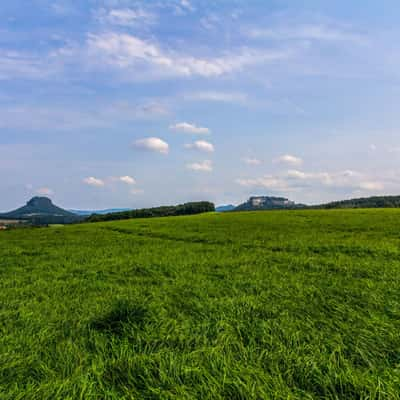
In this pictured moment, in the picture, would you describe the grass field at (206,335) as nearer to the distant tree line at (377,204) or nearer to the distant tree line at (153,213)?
the distant tree line at (153,213)

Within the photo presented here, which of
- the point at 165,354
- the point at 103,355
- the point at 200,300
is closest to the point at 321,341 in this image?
the point at 165,354

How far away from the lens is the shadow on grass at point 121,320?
434 cm

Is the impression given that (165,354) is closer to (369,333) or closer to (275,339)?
(275,339)

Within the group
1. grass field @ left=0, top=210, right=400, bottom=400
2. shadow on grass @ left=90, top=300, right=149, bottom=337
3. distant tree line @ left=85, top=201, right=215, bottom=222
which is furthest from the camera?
distant tree line @ left=85, top=201, right=215, bottom=222

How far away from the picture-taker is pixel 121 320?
180 inches

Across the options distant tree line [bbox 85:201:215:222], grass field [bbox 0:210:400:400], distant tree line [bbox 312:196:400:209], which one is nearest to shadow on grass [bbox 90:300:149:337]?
grass field [bbox 0:210:400:400]

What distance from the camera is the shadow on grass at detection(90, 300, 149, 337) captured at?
434cm

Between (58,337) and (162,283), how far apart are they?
12.1ft

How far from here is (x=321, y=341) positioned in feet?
12.9

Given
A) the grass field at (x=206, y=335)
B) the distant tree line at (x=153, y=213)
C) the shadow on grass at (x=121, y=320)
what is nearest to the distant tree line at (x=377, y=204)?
the distant tree line at (x=153, y=213)

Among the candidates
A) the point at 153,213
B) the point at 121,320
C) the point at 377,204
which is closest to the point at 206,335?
the point at 121,320

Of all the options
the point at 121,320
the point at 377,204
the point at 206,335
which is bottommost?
the point at 206,335

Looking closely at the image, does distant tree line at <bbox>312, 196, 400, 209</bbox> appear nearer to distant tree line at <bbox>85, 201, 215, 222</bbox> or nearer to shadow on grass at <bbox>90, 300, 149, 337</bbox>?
distant tree line at <bbox>85, 201, 215, 222</bbox>

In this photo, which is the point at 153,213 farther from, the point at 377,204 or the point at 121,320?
the point at 121,320
